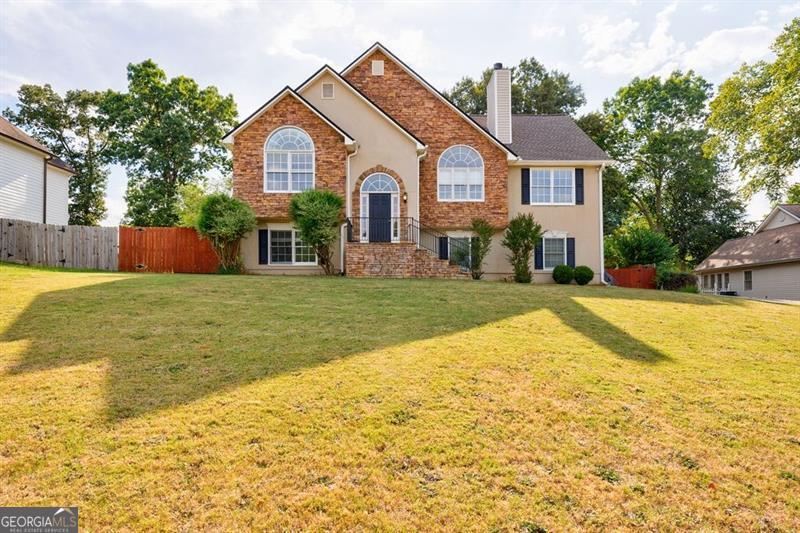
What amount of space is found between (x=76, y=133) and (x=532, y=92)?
1407 inches

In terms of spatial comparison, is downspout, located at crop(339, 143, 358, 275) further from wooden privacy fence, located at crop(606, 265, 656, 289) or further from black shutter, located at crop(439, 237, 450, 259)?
wooden privacy fence, located at crop(606, 265, 656, 289)

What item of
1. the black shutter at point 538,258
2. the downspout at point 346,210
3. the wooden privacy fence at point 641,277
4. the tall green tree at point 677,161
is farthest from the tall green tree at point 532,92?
the downspout at point 346,210

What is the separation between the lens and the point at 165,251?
17734 millimetres

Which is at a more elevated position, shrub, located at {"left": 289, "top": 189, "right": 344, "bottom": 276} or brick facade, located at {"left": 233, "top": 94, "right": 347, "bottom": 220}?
brick facade, located at {"left": 233, "top": 94, "right": 347, "bottom": 220}

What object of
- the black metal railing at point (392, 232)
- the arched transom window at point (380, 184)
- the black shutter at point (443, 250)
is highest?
the arched transom window at point (380, 184)

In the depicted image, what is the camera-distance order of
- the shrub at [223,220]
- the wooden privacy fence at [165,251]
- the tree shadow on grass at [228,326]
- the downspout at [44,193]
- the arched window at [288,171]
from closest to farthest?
the tree shadow on grass at [228,326]
the shrub at [223,220]
the arched window at [288,171]
the wooden privacy fence at [165,251]
the downspout at [44,193]

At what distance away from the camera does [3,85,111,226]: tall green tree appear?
33.9m

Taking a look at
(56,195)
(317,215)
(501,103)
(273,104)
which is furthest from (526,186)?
(56,195)

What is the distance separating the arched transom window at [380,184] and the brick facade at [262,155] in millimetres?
1015

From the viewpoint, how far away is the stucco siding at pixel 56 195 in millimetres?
23328

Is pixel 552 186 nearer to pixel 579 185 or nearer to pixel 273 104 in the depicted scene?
pixel 579 185

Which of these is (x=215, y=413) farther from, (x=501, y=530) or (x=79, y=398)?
(x=501, y=530)

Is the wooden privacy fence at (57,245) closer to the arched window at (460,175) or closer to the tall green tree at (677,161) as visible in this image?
the arched window at (460,175)

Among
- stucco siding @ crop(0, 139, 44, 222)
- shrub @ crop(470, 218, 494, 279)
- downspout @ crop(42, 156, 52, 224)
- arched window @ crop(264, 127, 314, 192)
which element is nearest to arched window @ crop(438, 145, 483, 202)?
shrub @ crop(470, 218, 494, 279)
